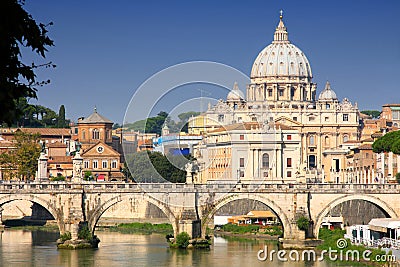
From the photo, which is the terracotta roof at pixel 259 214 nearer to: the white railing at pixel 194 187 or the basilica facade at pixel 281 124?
the basilica facade at pixel 281 124

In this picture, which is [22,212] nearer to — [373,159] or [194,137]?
[194,137]

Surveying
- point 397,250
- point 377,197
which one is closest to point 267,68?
point 377,197

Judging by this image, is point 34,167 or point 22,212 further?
point 34,167

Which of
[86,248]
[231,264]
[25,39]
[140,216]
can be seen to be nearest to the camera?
[25,39]

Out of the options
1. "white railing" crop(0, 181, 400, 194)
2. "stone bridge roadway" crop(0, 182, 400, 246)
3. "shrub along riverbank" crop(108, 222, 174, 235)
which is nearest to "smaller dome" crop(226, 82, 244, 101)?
"white railing" crop(0, 181, 400, 194)

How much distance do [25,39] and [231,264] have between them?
102ft

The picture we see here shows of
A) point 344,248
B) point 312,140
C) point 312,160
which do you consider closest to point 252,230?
point 344,248

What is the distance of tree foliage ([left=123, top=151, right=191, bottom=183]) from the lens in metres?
69.8

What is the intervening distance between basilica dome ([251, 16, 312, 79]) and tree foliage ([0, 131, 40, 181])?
65.2 metres

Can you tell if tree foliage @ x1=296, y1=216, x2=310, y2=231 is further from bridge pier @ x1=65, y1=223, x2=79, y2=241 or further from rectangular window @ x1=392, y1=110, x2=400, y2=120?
rectangular window @ x1=392, y1=110, x2=400, y2=120

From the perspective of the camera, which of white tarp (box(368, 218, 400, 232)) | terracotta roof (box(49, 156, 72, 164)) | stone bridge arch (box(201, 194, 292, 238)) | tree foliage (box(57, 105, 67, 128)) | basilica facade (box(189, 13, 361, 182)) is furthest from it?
tree foliage (box(57, 105, 67, 128))

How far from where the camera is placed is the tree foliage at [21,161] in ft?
280

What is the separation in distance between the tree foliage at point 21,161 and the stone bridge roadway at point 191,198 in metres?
30.1

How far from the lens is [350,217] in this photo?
64500 mm
